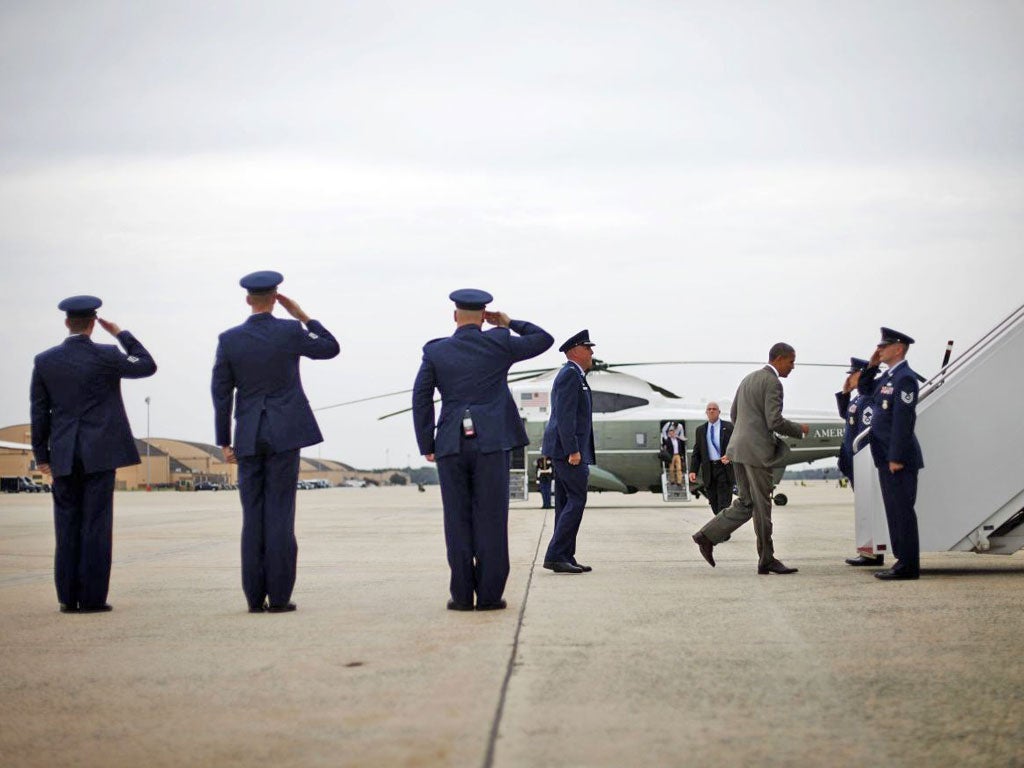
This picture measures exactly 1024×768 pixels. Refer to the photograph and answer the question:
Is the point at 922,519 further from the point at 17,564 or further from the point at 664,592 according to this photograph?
the point at 17,564

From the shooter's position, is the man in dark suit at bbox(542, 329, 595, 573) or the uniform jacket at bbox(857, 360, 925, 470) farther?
the man in dark suit at bbox(542, 329, 595, 573)

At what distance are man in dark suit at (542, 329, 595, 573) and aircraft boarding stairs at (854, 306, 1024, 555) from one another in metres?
2.15

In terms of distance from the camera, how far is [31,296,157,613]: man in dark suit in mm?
6891

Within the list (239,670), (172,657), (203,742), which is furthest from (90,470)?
(203,742)

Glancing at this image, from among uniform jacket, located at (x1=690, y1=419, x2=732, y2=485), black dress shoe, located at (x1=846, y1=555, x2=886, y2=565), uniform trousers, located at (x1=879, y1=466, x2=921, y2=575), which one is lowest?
black dress shoe, located at (x1=846, y1=555, x2=886, y2=565)

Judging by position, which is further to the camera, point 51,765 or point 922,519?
point 922,519

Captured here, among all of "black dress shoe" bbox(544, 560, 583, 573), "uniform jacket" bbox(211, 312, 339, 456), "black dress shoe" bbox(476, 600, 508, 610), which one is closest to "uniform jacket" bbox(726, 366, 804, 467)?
"black dress shoe" bbox(544, 560, 583, 573)

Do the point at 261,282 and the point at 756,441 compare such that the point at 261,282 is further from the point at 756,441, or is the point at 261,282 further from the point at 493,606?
the point at 756,441

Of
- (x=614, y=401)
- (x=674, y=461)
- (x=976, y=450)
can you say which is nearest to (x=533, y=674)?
(x=976, y=450)

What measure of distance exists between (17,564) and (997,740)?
9.21 metres

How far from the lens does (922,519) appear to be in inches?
339

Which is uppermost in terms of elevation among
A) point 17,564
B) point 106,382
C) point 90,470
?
point 106,382

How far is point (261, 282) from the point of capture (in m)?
6.86

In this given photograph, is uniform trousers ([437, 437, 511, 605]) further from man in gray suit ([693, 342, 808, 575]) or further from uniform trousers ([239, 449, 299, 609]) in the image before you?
man in gray suit ([693, 342, 808, 575])
